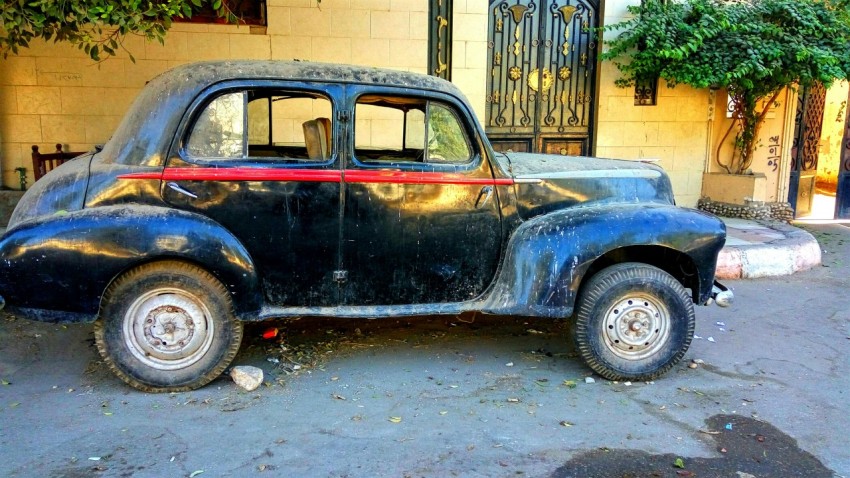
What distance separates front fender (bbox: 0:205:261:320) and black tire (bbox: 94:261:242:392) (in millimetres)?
93

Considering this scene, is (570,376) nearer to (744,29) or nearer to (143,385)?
(143,385)

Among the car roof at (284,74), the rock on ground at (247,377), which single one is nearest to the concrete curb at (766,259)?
the car roof at (284,74)

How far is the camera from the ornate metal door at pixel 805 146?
10594 millimetres

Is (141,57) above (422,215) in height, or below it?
above

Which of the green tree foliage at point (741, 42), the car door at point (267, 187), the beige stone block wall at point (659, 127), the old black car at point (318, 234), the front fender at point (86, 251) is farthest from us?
the beige stone block wall at point (659, 127)

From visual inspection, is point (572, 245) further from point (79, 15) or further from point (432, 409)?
point (79, 15)

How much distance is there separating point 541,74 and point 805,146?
4.55m

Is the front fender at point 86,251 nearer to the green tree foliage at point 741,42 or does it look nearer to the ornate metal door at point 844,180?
the green tree foliage at point 741,42

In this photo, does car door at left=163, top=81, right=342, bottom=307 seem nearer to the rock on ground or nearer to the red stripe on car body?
the red stripe on car body

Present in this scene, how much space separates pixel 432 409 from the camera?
397 cm

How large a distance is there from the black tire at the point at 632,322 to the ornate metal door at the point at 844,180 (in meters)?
8.10

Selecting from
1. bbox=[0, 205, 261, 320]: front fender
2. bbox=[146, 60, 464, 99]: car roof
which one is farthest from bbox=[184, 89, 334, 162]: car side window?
bbox=[0, 205, 261, 320]: front fender

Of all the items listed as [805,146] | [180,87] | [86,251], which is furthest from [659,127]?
[86,251]

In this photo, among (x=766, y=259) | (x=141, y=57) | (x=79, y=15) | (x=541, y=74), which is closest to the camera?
(x=79, y=15)
